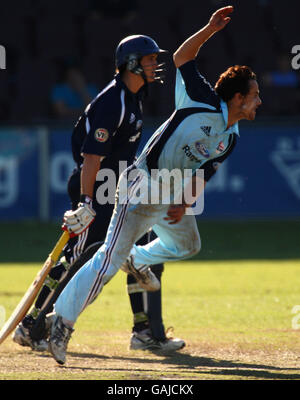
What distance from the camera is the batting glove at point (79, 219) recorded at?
6227 millimetres

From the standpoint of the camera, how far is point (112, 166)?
684 centimetres

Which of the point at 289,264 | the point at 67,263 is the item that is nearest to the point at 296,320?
the point at 67,263

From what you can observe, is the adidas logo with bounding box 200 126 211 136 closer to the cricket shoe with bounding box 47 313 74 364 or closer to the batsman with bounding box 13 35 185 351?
the batsman with bounding box 13 35 185 351

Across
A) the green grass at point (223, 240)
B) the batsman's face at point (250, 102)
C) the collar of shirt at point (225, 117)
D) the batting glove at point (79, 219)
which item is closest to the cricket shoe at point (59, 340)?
the batting glove at point (79, 219)

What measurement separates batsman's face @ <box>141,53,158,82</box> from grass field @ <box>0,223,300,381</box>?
2.08m

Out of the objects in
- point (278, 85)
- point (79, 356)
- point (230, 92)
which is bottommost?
point (79, 356)

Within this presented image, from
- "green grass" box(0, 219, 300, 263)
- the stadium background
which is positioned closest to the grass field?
"green grass" box(0, 219, 300, 263)

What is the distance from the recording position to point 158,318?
6883 mm

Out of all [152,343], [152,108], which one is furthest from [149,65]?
[152,108]

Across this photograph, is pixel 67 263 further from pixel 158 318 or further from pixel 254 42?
pixel 254 42

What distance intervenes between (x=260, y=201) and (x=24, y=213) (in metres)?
3.95

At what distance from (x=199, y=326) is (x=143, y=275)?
1260mm

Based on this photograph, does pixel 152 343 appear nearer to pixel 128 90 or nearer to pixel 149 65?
pixel 128 90

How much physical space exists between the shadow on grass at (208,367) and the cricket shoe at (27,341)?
28 centimetres
